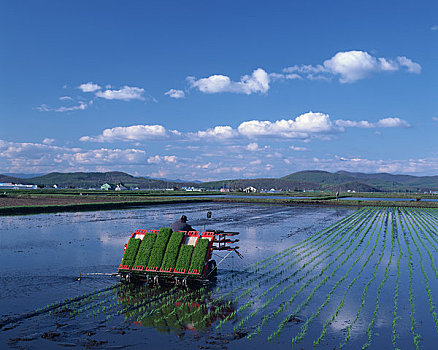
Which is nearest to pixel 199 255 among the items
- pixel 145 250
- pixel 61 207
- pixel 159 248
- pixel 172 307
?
pixel 159 248

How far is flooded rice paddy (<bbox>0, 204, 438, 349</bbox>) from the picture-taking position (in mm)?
10469

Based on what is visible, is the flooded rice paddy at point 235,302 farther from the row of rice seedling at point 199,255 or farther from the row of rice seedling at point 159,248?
the row of rice seedling at point 159,248

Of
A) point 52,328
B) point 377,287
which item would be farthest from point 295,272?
point 52,328

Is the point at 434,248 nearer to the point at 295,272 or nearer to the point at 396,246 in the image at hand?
the point at 396,246

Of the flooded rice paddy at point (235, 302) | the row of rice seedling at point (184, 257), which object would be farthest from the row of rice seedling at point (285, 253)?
the row of rice seedling at point (184, 257)

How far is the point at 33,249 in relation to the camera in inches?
925

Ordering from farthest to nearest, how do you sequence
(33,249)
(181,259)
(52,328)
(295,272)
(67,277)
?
(33,249)
(295,272)
(67,277)
(181,259)
(52,328)

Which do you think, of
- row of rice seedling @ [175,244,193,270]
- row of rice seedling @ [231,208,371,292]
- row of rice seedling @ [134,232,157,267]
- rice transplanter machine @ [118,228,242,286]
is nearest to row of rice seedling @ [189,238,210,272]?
rice transplanter machine @ [118,228,242,286]

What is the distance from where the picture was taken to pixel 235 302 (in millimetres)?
13773

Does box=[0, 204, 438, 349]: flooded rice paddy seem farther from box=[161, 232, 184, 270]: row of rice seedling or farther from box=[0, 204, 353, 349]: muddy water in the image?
box=[161, 232, 184, 270]: row of rice seedling

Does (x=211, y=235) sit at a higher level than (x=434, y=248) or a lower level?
higher

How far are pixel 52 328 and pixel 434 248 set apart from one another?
24.6m

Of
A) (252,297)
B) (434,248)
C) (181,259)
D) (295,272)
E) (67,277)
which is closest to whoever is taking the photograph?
(252,297)

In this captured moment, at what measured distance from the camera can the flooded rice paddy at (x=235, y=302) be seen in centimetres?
1047
